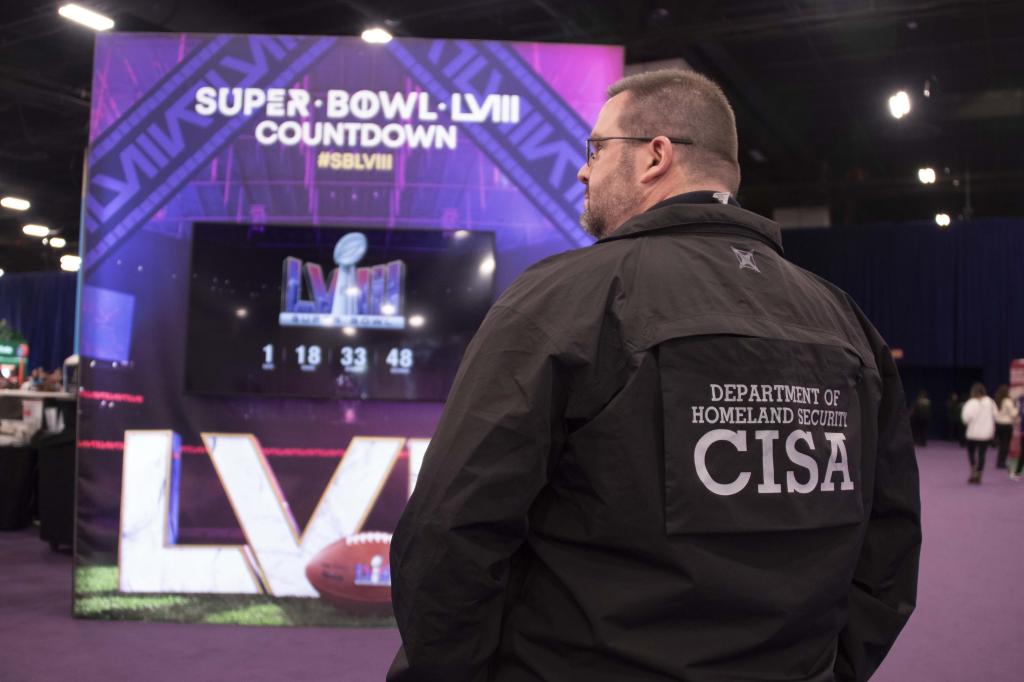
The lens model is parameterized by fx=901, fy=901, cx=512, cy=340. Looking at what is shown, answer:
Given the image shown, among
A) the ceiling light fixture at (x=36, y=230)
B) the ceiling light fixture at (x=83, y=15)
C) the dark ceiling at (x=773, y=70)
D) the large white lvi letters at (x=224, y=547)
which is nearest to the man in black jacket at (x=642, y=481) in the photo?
the large white lvi letters at (x=224, y=547)

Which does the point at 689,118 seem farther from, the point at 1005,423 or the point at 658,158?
the point at 1005,423

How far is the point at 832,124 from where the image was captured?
1477cm

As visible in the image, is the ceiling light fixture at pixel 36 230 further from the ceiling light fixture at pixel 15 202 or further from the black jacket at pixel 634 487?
the black jacket at pixel 634 487

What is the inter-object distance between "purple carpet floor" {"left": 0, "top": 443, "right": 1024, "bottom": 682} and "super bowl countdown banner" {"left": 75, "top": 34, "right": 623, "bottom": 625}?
19 centimetres

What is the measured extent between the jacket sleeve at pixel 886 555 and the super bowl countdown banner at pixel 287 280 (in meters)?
2.76

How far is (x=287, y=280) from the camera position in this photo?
159 inches

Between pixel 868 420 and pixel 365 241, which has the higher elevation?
pixel 365 241

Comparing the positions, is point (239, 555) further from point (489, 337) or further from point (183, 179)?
point (489, 337)

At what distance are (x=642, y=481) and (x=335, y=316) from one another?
3.14 meters

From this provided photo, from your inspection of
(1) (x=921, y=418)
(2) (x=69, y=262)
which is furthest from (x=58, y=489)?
(2) (x=69, y=262)

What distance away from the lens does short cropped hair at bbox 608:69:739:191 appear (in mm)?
1238

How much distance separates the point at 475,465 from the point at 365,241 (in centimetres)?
315

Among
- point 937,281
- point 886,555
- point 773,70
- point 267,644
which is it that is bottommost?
point 267,644

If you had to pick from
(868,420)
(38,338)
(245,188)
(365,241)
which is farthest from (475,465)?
(38,338)
